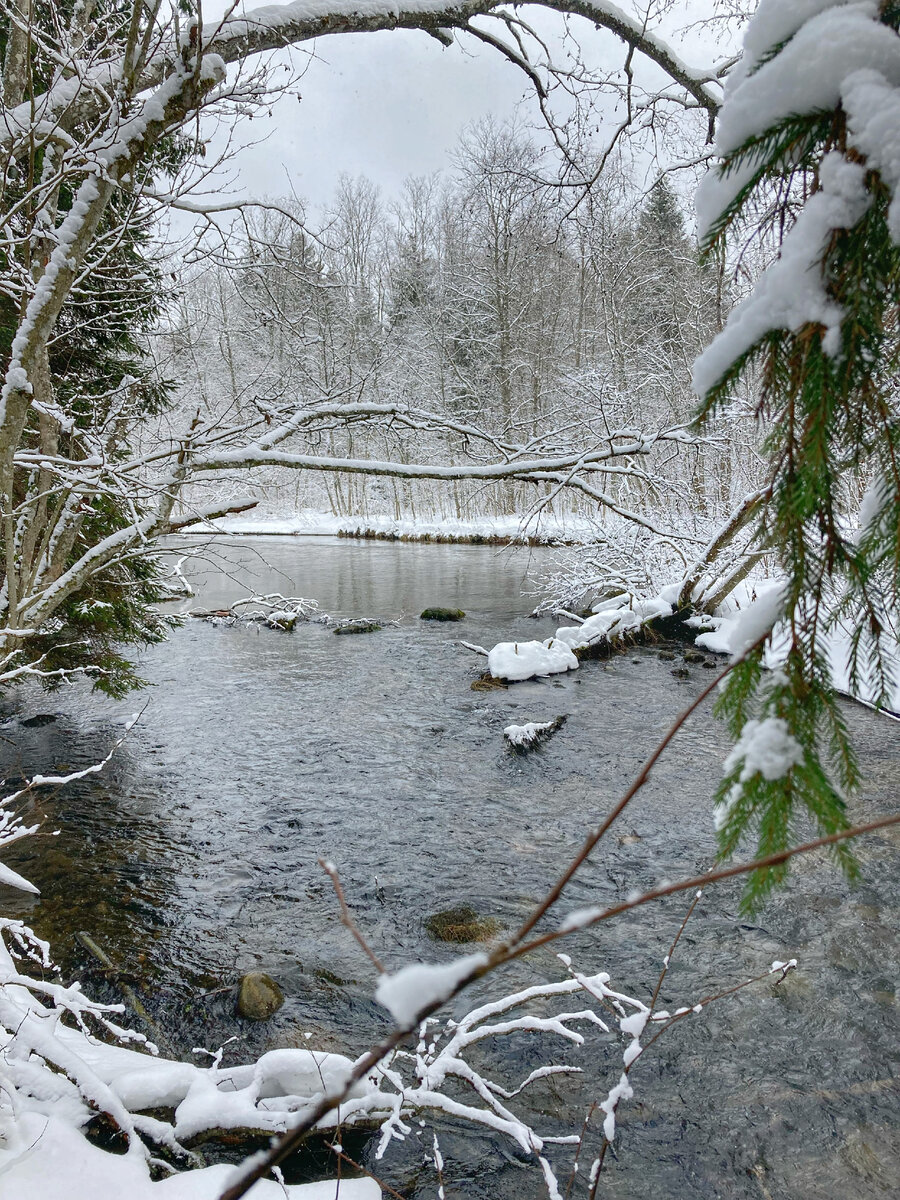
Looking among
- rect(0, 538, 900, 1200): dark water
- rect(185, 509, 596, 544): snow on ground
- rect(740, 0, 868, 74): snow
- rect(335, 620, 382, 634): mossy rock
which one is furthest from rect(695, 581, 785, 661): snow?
rect(185, 509, 596, 544): snow on ground

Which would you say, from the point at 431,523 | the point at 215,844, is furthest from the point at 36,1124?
the point at 431,523

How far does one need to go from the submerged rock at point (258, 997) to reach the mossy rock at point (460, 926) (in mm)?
1062

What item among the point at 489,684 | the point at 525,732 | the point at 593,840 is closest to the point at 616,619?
the point at 489,684

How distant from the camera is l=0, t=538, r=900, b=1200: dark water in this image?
2986 millimetres

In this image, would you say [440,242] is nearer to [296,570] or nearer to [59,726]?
[296,570]

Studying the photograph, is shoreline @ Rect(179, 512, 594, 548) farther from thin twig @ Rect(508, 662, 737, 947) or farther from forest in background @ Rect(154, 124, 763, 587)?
thin twig @ Rect(508, 662, 737, 947)

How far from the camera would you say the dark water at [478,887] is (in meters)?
2.99

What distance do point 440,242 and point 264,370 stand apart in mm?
28699

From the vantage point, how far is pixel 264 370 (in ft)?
12.1

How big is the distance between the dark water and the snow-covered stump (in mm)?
168

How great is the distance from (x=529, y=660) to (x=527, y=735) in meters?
2.50

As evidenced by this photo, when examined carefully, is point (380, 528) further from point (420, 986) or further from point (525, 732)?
point (420, 986)

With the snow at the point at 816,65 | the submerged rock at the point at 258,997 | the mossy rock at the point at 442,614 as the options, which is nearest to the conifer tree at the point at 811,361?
the snow at the point at 816,65

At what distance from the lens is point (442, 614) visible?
13055 mm
